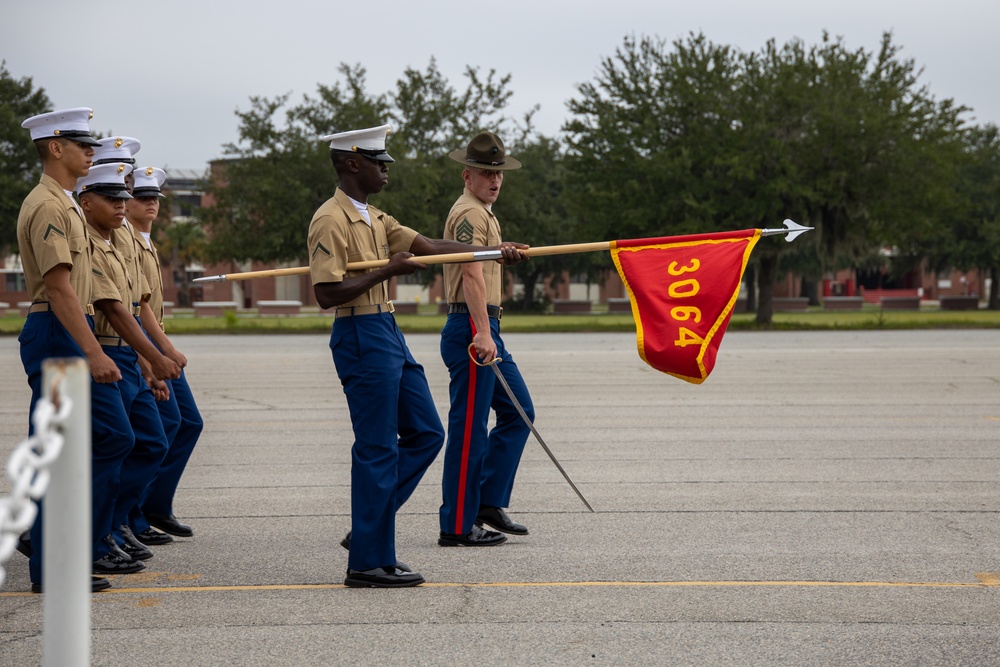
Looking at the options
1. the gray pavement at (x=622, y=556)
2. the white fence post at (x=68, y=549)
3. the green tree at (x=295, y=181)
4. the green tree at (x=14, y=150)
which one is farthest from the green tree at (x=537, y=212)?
the white fence post at (x=68, y=549)

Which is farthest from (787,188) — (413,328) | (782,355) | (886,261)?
(886,261)

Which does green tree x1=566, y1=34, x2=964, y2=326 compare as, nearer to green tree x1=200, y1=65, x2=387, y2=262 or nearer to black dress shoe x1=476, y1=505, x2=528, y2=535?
green tree x1=200, y1=65, x2=387, y2=262

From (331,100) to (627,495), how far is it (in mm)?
41221

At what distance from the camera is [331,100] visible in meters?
47.0

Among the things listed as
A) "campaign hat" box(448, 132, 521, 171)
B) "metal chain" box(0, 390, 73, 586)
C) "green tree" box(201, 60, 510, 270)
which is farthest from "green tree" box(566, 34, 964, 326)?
"metal chain" box(0, 390, 73, 586)

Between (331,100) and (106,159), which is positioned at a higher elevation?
(331,100)

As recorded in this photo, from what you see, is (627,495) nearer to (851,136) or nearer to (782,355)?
(782,355)

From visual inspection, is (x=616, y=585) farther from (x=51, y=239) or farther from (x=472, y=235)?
(x=51, y=239)

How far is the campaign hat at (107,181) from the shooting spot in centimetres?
598

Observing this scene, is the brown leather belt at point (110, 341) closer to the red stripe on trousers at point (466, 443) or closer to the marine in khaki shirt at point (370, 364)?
the marine in khaki shirt at point (370, 364)

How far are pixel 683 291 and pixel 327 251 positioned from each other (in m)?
2.00

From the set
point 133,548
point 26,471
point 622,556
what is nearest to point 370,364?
point 622,556

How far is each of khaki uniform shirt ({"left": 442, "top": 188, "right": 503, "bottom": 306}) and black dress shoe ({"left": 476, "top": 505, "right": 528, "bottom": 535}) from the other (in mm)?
1132

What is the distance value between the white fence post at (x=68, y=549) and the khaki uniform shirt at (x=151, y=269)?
4.70m
